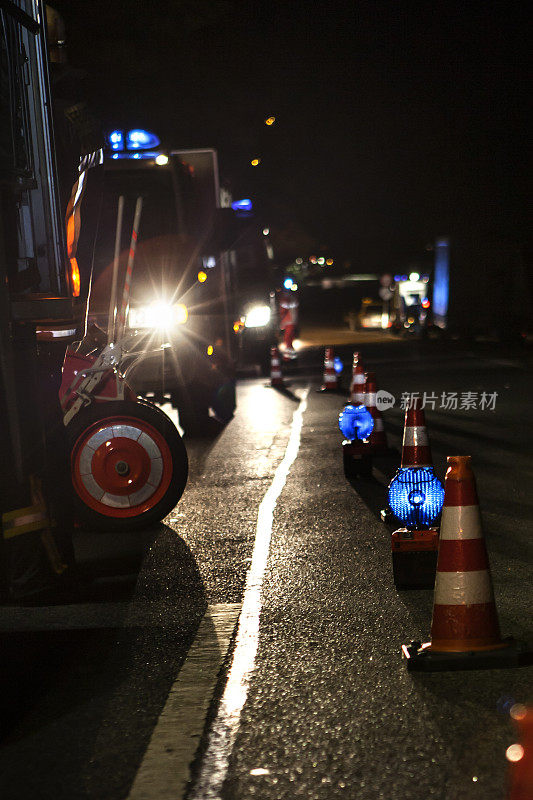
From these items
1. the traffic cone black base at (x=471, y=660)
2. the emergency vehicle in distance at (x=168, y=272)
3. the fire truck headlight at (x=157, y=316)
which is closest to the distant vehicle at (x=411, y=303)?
the emergency vehicle in distance at (x=168, y=272)

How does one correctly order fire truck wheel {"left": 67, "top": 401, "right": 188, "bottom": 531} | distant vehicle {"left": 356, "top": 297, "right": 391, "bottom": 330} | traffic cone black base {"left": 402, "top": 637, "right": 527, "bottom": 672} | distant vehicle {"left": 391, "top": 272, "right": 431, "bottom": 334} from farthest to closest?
1. distant vehicle {"left": 356, "top": 297, "right": 391, "bottom": 330}
2. distant vehicle {"left": 391, "top": 272, "right": 431, "bottom": 334}
3. fire truck wheel {"left": 67, "top": 401, "right": 188, "bottom": 531}
4. traffic cone black base {"left": 402, "top": 637, "right": 527, "bottom": 672}

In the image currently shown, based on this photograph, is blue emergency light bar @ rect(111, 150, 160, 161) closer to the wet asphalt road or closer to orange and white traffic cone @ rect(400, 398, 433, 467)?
the wet asphalt road

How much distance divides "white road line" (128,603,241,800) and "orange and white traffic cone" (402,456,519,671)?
0.86 m

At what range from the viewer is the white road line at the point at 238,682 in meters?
3.54

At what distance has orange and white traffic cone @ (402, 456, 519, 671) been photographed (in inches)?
176

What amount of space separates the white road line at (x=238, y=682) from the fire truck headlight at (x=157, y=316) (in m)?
4.59

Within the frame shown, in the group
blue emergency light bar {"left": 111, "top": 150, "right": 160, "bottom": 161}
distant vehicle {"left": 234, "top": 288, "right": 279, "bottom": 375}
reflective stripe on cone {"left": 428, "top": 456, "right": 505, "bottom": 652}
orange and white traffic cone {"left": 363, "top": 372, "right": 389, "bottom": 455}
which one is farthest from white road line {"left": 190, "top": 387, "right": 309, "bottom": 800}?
distant vehicle {"left": 234, "top": 288, "right": 279, "bottom": 375}

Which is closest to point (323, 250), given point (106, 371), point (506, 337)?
point (506, 337)

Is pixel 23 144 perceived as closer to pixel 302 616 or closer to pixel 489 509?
pixel 302 616

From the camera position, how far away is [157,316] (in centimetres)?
1229

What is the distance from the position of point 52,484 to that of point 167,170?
8218mm

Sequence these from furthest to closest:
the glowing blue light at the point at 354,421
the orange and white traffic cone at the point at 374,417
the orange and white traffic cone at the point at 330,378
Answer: the orange and white traffic cone at the point at 330,378, the orange and white traffic cone at the point at 374,417, the glowing blue light at the point at 354,421

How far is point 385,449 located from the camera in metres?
10.8

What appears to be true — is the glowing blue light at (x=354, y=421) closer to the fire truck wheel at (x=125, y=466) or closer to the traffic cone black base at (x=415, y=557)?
the fire truck wheel at (x=125, y=466)
